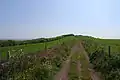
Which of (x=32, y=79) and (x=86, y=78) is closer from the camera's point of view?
(x=32, y=79)

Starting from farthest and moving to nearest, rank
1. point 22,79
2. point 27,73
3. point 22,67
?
point 22,67, point 27,73, point 22,79

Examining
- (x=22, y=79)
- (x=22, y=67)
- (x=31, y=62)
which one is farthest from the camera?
(x=31, y=62)

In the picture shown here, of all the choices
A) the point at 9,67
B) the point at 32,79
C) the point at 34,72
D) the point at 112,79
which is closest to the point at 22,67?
the point at 9,67

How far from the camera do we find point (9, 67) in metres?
20.8

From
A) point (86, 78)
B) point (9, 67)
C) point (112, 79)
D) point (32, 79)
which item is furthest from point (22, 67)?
point (112, 79)

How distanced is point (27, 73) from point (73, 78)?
4.18m

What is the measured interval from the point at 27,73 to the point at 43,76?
4.30 feet

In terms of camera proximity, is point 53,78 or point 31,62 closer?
point 53,78

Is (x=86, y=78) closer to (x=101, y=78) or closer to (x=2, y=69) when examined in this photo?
(x=101, y=78)

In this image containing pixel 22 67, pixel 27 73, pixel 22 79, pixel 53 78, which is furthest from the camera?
pixel 22 67

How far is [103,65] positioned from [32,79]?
9.14m

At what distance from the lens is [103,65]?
24016 mm

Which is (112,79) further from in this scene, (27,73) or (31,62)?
(31,62)

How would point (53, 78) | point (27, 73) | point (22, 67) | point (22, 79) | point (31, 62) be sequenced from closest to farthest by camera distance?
1. point (22, 79)
2. point (27, 73)
3. point (53, 78)
4. point (22, 67)
5. point (31, 62)
